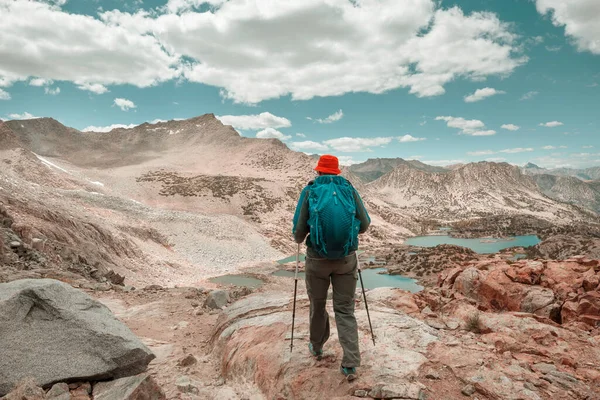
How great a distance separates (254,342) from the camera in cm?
573

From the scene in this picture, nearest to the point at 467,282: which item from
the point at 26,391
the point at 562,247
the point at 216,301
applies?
the point at 216,301

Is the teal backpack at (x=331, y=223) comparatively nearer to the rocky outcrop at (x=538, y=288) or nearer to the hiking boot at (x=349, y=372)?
the hiking boot at (x=349, y=372)

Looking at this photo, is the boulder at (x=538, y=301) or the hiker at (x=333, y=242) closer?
the hiker at (x=333, y=242)

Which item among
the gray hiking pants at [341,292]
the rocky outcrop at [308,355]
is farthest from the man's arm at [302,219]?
the rocky outcrop at [308,355]

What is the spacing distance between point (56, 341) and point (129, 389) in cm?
134

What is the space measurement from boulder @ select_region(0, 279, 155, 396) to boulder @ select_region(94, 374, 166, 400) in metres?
0.21

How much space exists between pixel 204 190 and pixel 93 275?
2495 inches

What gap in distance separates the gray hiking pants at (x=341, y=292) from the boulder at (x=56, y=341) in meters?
2.59

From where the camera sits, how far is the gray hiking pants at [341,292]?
435 cm

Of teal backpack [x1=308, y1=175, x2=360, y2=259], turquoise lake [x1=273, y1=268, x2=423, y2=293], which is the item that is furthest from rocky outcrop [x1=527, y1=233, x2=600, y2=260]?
teal backpack [x1=308, y1=175, x2=360, y2=259]

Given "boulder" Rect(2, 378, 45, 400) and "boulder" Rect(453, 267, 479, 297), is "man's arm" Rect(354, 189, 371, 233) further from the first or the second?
"boulder" Rect(453, 267, 479, 297)

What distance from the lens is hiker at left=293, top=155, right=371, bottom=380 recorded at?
4.21 metres

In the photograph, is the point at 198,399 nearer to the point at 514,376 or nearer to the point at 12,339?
the point at 12,339

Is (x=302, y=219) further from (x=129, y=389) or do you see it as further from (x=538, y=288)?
(x=538, y=288)
